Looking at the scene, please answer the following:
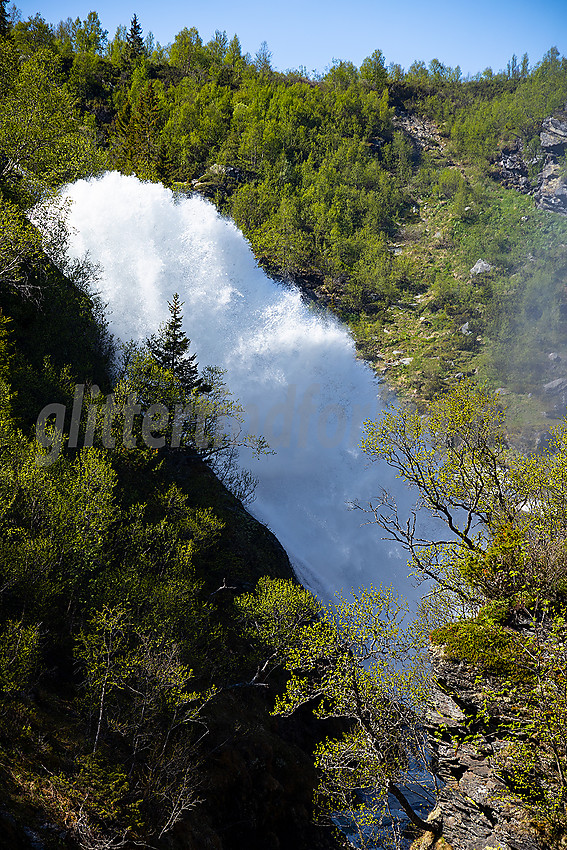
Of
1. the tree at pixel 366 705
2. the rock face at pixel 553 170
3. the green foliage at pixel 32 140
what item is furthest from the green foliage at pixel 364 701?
the rock face at pixel 553 170

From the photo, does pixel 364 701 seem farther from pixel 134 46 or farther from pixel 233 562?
pixel 134 46

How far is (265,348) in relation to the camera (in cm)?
6612

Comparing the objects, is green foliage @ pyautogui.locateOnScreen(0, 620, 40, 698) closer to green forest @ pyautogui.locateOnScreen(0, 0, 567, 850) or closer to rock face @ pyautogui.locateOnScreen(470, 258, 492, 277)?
green forest @ pyautogui.locateOnScreen(0, 0, 567, 850)

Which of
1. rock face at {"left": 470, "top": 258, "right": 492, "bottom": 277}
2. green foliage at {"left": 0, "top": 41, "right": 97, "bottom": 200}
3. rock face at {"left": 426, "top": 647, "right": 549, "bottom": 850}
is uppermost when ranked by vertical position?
rock face at {"left": 470, "top": 258, "right": 492, "bottom": 277}

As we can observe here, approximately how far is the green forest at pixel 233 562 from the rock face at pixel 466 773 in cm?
23

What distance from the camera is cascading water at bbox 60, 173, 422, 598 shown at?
5638cm

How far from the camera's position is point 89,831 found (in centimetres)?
1536

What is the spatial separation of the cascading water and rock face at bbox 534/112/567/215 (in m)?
60.6

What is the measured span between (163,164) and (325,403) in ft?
132

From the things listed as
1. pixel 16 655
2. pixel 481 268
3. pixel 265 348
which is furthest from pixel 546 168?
pixel 16 655

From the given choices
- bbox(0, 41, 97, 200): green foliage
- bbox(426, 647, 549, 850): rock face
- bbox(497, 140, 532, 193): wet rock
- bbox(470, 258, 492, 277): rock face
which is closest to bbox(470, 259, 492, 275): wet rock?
bbox(470, 258, 492, 277): rock face

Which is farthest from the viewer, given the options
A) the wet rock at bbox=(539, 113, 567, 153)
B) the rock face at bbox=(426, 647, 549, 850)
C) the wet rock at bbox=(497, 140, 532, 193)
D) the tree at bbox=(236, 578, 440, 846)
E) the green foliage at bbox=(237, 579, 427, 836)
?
the wet rock at bbox=(497, 140, 532, 193)

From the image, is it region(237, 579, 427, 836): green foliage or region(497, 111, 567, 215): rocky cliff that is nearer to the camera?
region(237, 579, 427, 836): green foliage

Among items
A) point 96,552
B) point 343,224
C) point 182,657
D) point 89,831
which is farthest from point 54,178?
point 343,224
